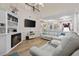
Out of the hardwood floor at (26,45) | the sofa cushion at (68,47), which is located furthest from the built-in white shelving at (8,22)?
the sofa cushion at (68,47)

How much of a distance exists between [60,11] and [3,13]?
46.1 inches

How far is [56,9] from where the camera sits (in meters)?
2.43

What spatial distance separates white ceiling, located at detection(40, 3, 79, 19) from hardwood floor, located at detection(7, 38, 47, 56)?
531 mm

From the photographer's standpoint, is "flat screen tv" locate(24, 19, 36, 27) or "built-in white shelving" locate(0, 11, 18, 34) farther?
"flat screen tv" locate(24, 19, 36, 27)

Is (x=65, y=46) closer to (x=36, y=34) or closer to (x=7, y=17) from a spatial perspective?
(x=36, y=34)

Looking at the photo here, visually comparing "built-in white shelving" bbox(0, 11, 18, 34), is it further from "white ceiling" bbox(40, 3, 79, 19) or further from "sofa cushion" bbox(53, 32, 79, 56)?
"sofa cushion" bbox(53, 32, 79, 56)

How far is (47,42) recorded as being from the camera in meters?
2.39

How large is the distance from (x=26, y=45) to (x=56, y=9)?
99 cm

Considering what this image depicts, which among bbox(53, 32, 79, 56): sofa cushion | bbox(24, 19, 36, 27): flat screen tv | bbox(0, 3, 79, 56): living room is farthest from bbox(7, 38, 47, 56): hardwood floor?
bbox(53, 32, 79, 56): sofa cushion

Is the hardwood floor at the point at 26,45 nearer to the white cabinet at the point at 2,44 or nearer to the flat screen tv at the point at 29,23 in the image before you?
the white cabinet at the point at 2,44

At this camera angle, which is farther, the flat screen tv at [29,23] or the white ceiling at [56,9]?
the flat screen tv at [29,23]

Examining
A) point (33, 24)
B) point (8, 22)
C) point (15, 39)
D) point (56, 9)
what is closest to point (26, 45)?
point (15, 39)

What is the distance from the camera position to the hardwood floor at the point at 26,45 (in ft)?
7.76

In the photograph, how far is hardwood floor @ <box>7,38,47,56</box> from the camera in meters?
2.36
